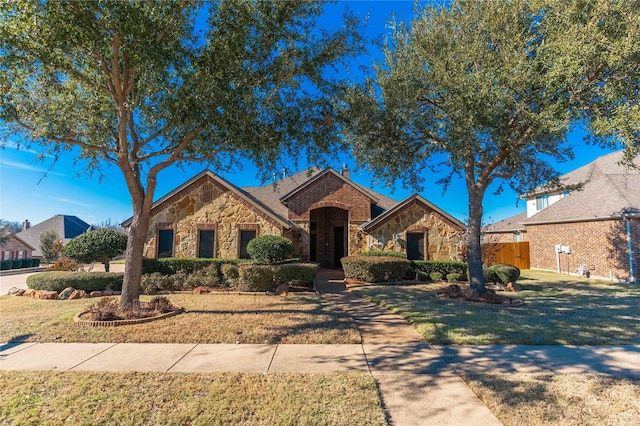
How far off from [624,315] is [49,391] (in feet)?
41.6

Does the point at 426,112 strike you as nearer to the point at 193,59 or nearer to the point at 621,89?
the point at 621,89

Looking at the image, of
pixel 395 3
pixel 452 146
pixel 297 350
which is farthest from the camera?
pixel 395 3

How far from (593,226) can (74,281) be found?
79.9ft

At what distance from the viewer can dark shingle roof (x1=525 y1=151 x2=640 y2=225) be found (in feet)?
56.3

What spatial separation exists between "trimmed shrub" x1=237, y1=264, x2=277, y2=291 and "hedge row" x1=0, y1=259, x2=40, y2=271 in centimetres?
2615

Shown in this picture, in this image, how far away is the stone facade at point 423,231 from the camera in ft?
58.9

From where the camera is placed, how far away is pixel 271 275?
12.3m

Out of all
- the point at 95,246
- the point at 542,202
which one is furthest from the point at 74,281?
the point at 542,202

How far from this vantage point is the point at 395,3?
36.8ft

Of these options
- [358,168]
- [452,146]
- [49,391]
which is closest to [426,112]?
[452,146]

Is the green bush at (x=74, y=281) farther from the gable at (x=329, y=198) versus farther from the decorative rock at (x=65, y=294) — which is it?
the gable at (x=329, y=198)

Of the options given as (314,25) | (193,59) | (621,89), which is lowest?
(621,89)

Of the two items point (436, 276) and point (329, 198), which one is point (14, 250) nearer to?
point (329, 198)

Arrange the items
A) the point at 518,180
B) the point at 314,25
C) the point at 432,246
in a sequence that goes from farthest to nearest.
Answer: the point at 432,246
the point at 518,180
the point at 314,25
